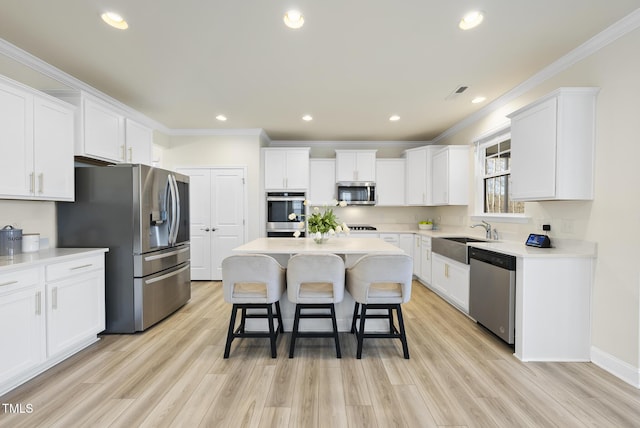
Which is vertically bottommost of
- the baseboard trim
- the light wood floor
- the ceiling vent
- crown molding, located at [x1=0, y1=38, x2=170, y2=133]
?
the light wood floor

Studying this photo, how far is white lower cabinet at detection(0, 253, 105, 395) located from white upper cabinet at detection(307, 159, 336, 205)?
351 cm

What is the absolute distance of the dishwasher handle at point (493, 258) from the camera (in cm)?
250

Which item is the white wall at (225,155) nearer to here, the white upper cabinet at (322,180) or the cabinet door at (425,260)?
the white upper cabinet at (322,180)

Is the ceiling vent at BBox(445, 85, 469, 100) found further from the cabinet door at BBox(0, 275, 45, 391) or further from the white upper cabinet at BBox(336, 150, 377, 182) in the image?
the cabinet door at BBox(0, 275, 45, 391)

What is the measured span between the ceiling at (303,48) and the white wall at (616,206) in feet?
1.00

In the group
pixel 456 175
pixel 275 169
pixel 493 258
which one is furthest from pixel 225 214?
pixel 493 258

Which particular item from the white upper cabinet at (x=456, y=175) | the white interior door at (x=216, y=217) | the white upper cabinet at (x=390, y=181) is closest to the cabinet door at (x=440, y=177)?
the white upper cabinet at (x=456, y=175)

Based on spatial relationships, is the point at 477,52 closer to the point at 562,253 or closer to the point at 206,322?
the point at 562,253

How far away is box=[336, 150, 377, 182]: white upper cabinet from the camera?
5.44 metres

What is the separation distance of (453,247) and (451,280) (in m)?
0.47

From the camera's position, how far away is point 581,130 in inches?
94.7

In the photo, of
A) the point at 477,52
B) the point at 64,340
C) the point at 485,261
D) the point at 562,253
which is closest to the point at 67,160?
the point at 64,340

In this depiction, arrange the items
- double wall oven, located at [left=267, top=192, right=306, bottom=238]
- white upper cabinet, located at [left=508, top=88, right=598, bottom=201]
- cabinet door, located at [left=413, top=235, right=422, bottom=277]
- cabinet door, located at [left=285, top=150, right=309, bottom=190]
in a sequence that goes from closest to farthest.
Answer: white upper cabinet, located at [left=508, top=88, right=598, bottom=201] → cabinet door, located at [left=413, top=235, right=422, bottom=277] → double wall oven, located at [left=267, top=192, right=306, bottom=238] → cabinet door, located at [left=285, top=150, right=309, bottom=190]

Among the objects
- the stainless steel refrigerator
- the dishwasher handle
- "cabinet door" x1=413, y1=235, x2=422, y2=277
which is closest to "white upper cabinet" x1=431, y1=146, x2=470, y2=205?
"cabinet door" x1=413, y1=235, x2=422, y2=277
